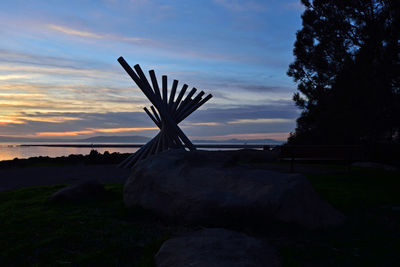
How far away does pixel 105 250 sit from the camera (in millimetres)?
3273

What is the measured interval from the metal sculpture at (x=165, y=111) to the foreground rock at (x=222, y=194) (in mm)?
5711

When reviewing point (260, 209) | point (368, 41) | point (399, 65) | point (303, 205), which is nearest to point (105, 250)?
point (260, 209)

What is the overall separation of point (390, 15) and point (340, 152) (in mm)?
4077

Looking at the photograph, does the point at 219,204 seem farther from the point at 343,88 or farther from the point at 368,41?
the point at 368,41

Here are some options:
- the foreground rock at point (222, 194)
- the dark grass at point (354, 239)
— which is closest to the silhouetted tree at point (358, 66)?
the dark grass at point (354, 239)

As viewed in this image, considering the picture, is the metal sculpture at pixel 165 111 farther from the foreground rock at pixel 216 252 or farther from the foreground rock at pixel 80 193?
the foreground rock at pixel 216 252

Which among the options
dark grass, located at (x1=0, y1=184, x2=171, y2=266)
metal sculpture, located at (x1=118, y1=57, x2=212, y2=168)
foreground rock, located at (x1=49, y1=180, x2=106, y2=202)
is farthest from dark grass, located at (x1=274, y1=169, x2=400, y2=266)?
metal sculpture, located at (x1=118, y1=57, x2=212, y2=168)

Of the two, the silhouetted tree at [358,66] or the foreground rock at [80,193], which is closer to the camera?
the foreground rock at [80,193]

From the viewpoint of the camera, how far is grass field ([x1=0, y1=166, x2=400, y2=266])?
3121 mm

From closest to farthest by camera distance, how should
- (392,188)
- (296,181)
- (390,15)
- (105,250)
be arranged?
(105,250), (296,181), (392,188), (390,15)

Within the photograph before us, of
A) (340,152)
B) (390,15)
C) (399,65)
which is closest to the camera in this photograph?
(399,65)

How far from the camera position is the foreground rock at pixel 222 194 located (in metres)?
4.08

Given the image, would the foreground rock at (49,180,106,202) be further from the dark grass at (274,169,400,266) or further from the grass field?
the dark grass at (274,169,400,266)

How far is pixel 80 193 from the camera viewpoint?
5699 mm
